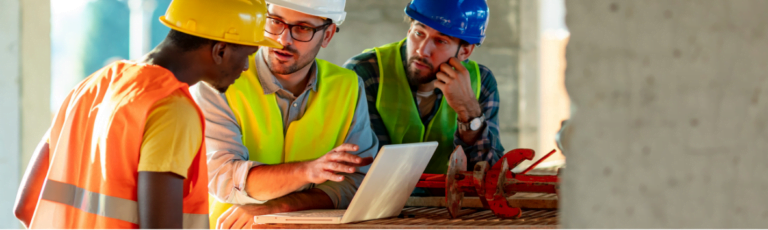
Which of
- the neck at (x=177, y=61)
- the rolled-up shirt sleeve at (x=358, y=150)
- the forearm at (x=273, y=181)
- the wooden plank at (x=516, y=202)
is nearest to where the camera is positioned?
the neck at (x=177, y=61)

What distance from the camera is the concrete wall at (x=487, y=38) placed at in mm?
6898

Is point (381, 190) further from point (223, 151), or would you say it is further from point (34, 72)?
point (34, 72)

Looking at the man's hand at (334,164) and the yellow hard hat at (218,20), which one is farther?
the man's hand at (334,164)

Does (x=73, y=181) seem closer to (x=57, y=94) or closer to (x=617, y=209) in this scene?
(x=617, y=209)

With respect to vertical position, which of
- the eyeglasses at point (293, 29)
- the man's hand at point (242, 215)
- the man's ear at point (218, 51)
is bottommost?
the man's hand at point (242, 215)

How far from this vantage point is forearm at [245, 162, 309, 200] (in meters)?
2.50

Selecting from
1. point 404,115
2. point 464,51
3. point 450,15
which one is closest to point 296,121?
point 404,115

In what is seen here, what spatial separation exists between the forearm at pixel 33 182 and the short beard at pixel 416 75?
6.85ft

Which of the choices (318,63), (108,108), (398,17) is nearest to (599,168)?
(108,108)

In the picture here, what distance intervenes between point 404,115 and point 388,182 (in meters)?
1.46

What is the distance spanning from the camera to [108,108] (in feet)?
5.53

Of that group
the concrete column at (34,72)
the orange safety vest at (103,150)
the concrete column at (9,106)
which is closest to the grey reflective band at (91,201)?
the orange safety vest at (103,150)

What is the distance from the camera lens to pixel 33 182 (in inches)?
78.0

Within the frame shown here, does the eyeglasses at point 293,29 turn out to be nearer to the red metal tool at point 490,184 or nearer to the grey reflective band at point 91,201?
the red metal tool at point 490,184
